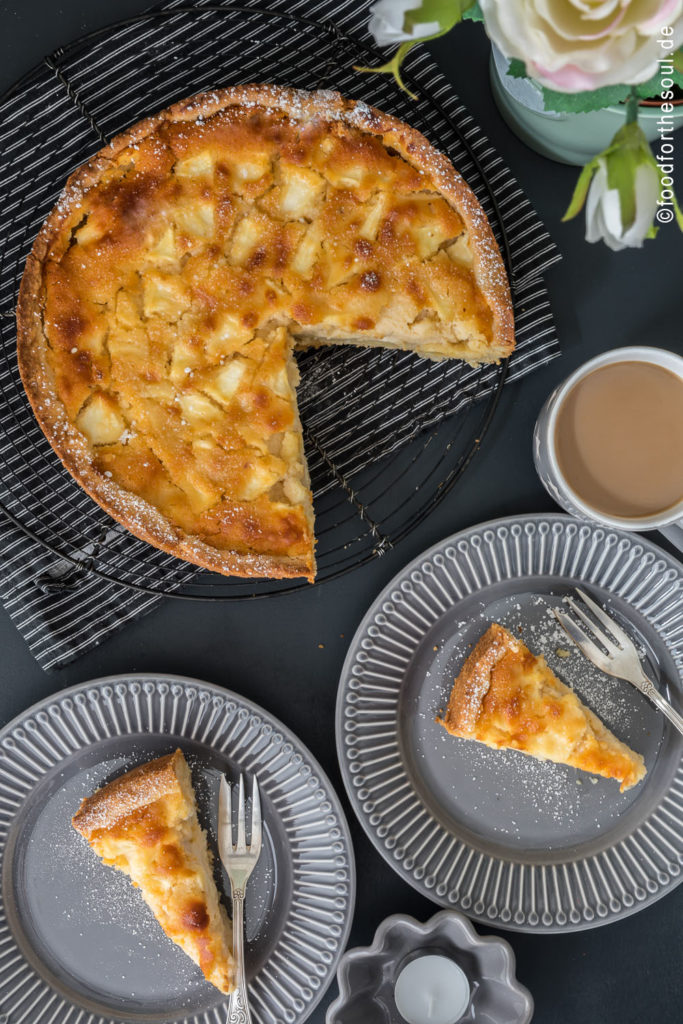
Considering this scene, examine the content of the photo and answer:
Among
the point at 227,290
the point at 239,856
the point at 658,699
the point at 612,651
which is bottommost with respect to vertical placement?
the point at 658,699

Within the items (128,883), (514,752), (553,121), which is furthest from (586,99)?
(128,883)

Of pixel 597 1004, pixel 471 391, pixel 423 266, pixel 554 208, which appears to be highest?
pixel 423 266

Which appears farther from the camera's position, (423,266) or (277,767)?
(277,767)

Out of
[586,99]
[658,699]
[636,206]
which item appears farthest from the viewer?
[658,699]

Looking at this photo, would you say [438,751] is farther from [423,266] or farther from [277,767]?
[423,266]

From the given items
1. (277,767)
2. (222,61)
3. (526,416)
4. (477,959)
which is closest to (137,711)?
(277,767)

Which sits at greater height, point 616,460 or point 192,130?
point 192,130

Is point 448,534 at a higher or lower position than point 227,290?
lower

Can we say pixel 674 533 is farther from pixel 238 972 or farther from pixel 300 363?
pixel 238 972
